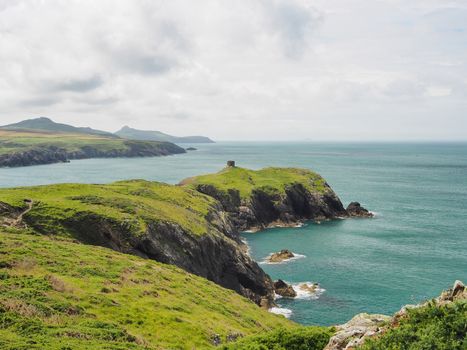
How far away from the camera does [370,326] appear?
2353 cm

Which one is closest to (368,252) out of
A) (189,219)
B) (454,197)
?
(189,219)

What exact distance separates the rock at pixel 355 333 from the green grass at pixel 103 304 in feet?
43.3

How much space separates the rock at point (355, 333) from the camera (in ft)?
71.5

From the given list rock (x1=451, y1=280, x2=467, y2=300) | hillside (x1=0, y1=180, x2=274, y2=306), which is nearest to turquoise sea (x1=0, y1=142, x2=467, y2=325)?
hillside (x1=0, y1=180, x2=274, y2=306)

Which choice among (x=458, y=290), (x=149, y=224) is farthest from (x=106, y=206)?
(x=458, y=290)

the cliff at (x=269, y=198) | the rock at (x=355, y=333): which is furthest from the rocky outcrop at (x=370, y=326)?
the cliff at (x=269, y=198)

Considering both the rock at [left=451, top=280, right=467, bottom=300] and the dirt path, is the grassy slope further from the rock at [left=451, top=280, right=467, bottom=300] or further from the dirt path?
the rock at [left=451, top=280, right=467, bottom=300]

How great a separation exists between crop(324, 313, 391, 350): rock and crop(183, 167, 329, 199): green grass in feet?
368

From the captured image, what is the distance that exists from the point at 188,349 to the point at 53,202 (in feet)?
141

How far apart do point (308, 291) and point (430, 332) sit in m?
57.7

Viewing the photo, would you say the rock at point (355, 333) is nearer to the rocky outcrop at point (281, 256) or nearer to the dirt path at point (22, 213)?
the dirt path at point (22, 213)

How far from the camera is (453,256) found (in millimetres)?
92812

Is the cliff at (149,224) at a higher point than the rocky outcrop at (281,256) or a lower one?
higher

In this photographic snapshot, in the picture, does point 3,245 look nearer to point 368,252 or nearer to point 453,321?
point 453,321
